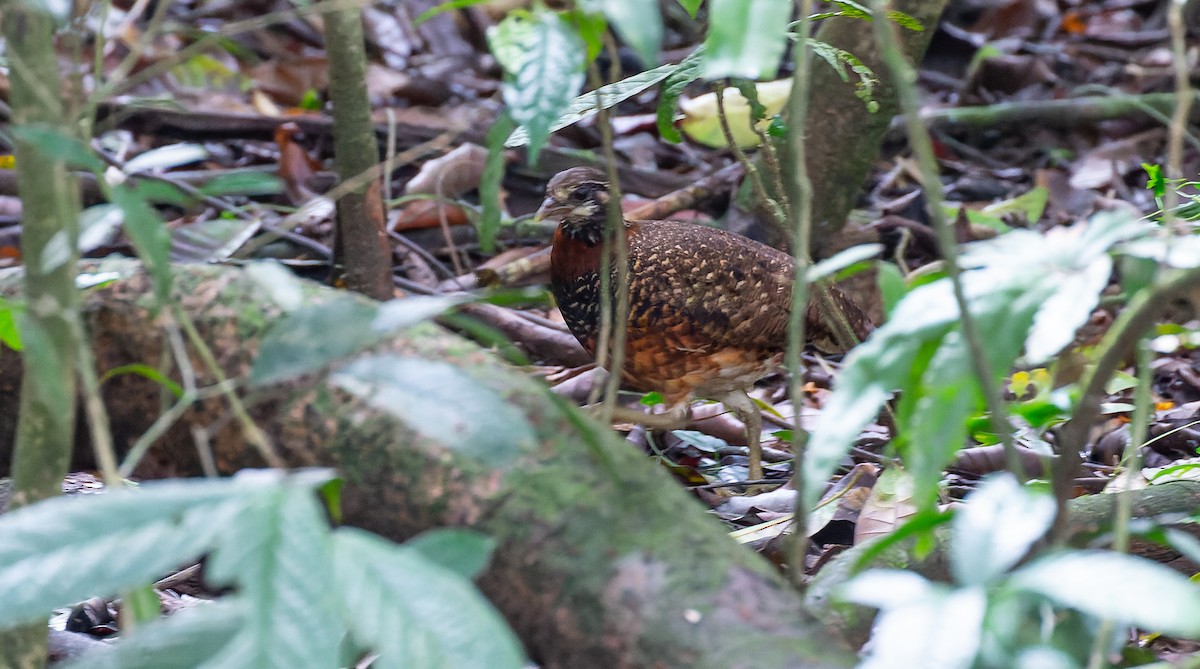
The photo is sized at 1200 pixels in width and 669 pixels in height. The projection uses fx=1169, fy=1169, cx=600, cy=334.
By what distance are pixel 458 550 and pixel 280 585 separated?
194 mm

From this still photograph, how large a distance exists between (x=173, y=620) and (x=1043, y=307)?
36.8 inches

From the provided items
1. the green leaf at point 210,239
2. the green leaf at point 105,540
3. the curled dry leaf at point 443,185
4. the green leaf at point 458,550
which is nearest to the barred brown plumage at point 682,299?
the curled dry leaf at point 443,185

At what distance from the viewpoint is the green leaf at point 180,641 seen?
3.67 ft

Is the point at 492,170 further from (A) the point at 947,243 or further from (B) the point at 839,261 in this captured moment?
(A) the point at 947,243

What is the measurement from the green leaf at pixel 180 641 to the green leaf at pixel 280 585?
0.09m

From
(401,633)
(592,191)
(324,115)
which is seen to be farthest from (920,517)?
(324,115)

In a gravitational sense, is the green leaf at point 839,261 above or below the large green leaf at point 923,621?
above

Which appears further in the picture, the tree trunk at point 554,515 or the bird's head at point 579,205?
the bird's head at point 579,205

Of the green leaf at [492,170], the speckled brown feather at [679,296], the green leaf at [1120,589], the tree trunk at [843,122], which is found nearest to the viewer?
the green leaf at [1120,589]

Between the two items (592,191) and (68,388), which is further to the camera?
(592,191)

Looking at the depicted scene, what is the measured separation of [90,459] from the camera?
210 cm

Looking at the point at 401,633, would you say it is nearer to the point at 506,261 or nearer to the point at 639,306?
the point at 639,306

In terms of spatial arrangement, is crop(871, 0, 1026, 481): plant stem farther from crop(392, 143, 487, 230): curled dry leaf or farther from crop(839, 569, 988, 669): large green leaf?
crop(392, 143, 487, 230): curled dry leaf

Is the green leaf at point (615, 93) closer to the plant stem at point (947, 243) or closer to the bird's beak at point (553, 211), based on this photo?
the plant stem at point (947, 243)
